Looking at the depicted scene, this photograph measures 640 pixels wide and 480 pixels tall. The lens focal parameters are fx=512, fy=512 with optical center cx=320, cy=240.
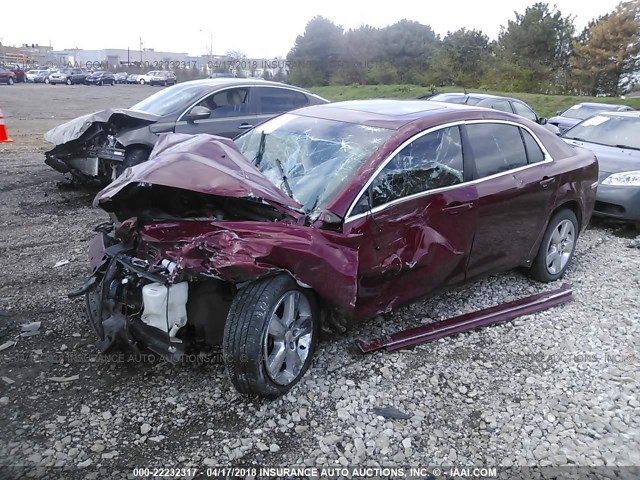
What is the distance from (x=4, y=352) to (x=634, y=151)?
25.2 ft

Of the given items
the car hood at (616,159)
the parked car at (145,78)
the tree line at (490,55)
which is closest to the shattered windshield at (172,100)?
the car hood at (616,159)

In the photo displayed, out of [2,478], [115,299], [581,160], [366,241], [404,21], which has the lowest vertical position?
[2,478]

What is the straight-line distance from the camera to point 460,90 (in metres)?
26.7

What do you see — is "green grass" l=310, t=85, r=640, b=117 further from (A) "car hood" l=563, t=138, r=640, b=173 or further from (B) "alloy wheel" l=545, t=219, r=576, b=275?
(B) "alloy wheel" l=545, t=219, r=576, b=275

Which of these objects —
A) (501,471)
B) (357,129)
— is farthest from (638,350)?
(357,129)

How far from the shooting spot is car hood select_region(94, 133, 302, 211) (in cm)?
297

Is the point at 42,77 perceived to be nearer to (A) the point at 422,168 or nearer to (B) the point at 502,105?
(B) the point at 502,105

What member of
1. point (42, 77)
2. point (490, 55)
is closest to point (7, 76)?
point (42, 77)

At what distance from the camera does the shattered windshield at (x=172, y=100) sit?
7.25m

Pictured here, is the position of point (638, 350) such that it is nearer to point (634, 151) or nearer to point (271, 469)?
point (271, 469)

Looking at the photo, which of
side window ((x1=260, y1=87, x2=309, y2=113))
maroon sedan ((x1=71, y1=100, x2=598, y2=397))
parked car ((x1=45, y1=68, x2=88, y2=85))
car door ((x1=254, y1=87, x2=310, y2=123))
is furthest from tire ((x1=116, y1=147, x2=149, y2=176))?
parked car ((x1=45, y1=68, x2=88, y2=85))

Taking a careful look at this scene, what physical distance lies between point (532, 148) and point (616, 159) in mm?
3114

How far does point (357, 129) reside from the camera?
3738 millimetres

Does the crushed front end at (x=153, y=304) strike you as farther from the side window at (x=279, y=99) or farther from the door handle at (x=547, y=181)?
the side window at (x=279, y=99)
